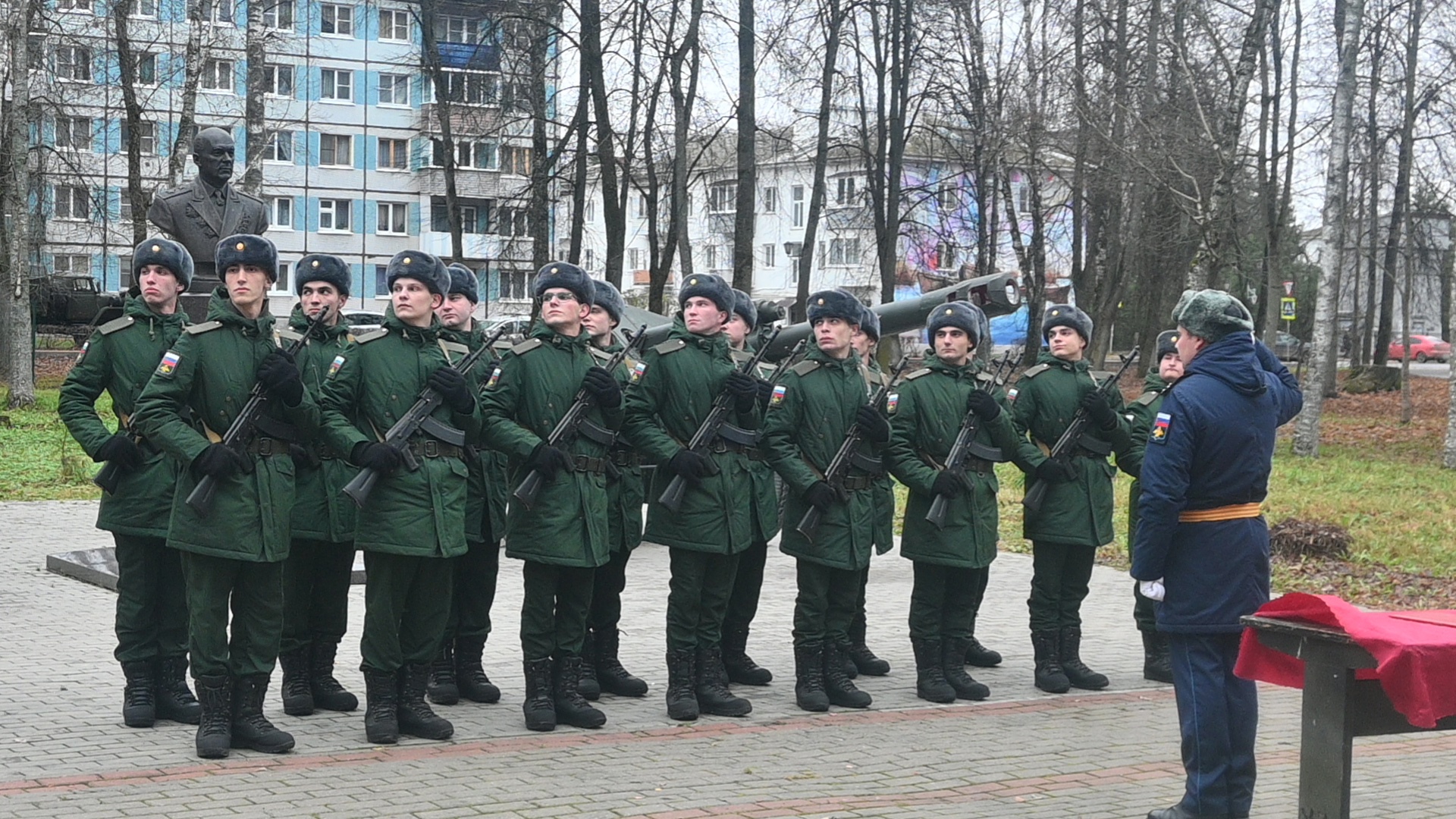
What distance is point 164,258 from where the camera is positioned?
7547 mm

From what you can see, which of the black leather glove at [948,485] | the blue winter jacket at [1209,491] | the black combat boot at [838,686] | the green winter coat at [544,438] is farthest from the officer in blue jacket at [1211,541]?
the green winter coat at [544,438]

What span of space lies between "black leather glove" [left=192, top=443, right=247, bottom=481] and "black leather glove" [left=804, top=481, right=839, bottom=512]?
2792mm

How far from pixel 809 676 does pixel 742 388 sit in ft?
4.96

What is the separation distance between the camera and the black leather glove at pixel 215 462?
6.71m

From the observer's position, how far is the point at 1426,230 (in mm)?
41750

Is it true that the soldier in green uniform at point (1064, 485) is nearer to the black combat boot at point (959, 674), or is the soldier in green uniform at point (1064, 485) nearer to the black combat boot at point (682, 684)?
the black combat boot at point (959, 674)

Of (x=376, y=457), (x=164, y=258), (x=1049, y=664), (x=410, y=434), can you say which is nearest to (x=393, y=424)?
(x=410, y=434)

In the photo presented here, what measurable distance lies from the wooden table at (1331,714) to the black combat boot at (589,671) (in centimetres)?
371

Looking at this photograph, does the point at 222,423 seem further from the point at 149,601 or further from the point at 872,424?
the point at 872,424

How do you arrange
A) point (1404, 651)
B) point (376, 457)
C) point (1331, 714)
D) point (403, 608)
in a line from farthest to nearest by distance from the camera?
point (403, 608) → point (376, 457) → point (1331, 714) → point (1404, 651)

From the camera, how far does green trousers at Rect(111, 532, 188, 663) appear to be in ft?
24.7

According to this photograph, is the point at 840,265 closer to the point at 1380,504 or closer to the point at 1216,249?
the point at 1216,249

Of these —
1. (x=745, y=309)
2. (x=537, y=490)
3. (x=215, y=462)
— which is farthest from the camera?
(x=745, y=309)

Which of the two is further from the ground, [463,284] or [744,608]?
[463,284]
